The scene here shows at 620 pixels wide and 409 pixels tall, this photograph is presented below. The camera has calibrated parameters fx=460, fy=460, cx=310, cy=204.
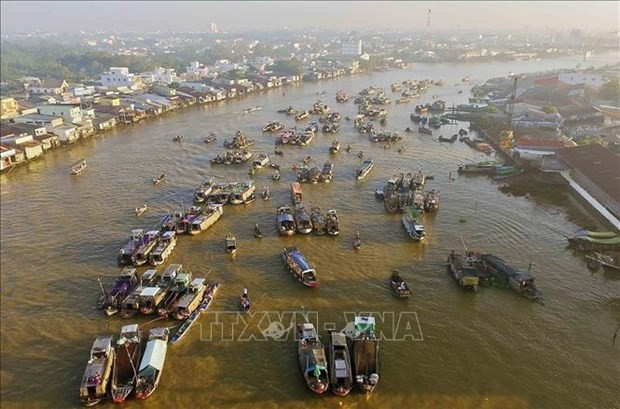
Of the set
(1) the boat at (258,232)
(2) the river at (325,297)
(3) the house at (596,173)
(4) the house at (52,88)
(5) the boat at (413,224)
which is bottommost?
(2) the river at (325,297)

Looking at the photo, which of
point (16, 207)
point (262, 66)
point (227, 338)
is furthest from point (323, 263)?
point (262, 66)

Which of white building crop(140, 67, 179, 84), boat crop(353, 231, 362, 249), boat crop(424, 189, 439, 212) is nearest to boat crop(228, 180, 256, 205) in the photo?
boat crop(353, 231, 362, 249)

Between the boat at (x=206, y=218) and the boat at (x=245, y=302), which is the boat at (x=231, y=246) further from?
the boat at (x=245, y=302)

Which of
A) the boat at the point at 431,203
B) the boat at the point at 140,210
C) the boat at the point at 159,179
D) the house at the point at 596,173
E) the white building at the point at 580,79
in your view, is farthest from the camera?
the white building at the point at 580,79

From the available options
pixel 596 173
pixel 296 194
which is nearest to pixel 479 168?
pixel 596 173

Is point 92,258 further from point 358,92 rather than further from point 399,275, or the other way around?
point 358,92

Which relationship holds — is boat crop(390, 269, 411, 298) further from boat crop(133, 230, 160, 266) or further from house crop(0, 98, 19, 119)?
house crop(0, 98, 19, 119)

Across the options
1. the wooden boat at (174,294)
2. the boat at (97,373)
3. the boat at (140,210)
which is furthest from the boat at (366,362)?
the boat at (140,210)

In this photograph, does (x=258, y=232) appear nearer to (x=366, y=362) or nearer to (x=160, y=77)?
(x=366, y=362)
